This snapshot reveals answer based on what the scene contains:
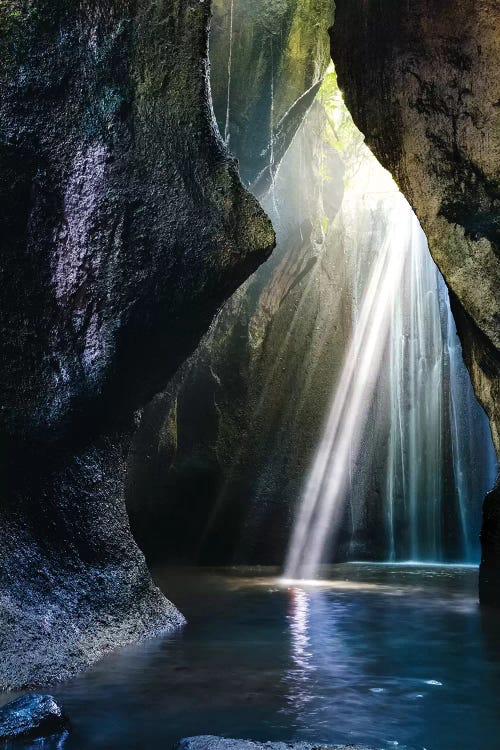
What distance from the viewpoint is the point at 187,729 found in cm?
353

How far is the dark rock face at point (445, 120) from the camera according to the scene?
6645 mm

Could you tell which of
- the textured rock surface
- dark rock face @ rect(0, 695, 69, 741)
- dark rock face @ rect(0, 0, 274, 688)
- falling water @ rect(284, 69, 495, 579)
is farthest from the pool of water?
falling water @ rect(284, 69, 495, 579)

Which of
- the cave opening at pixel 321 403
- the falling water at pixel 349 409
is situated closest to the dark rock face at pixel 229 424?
the cave opening at pixel 321 403

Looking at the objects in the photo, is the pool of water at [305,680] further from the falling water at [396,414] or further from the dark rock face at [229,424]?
the falling water at [396,414]

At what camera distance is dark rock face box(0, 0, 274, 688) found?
516cm

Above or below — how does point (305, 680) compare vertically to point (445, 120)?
below

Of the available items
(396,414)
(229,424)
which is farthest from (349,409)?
(229,424)

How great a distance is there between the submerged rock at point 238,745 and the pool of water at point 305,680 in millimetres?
225

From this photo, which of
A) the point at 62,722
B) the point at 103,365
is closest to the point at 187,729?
the point at 62,722

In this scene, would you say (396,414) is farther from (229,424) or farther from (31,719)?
(31,719)

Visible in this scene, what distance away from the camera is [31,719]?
11.1ft

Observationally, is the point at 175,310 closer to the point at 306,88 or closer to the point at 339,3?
the point at 339,3

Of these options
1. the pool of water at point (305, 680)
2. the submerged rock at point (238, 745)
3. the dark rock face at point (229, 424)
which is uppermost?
the dark rock face at point (229, 424)

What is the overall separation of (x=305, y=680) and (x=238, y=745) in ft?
5.17
